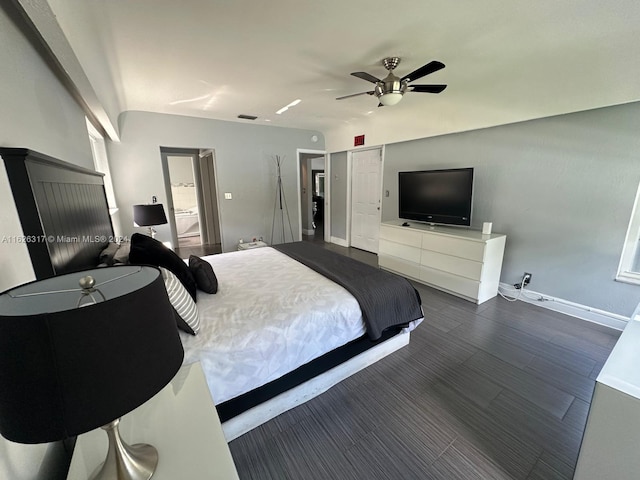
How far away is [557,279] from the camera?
2834mm

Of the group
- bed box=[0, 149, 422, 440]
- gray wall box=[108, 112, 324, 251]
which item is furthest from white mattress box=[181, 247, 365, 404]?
gray wall box=[108, 112, 324, 251]

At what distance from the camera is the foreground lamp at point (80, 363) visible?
0.45 meters

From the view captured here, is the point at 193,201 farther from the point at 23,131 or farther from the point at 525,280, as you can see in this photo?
the point at 525,280

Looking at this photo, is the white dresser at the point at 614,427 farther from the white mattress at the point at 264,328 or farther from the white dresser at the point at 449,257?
the white dresser at the point at 449,257

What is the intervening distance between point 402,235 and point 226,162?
3197 mm

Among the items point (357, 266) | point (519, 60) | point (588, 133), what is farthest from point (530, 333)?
point (519, 60)

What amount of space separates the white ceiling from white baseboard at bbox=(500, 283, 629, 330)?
6.35 ft

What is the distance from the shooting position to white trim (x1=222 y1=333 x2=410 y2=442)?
148cm

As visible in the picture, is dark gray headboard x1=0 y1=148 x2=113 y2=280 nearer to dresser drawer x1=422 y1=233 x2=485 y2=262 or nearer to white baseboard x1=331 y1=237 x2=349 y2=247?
dresser drawer x1=422 y1=233 x2=485 y2=262

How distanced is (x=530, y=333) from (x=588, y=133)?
2.00m

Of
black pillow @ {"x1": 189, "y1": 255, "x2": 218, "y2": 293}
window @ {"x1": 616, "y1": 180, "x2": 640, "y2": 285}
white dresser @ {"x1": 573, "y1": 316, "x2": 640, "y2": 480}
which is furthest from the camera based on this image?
window @ {"x1": 616, "y1": 180, "x2": 640, "y2": 285}

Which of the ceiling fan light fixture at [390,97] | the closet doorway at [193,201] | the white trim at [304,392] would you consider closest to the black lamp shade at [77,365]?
the white trim at [304,392]

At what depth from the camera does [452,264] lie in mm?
3184

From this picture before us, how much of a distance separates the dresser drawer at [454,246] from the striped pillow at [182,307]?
2.87 metres
